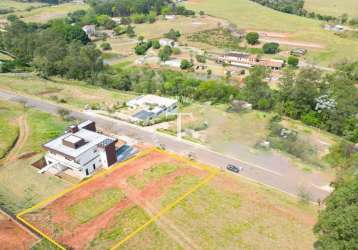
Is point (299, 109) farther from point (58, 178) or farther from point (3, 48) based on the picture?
point (3, 48)

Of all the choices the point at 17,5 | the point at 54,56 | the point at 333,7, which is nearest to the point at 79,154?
the point at 54,56

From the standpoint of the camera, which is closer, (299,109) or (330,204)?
(330,204)

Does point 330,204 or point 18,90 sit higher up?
point 330,204

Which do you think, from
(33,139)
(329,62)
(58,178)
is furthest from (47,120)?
(329,62)

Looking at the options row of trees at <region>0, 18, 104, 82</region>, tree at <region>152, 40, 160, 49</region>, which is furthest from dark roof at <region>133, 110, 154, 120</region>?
tree at <region>152, 40, 160, 49</region>

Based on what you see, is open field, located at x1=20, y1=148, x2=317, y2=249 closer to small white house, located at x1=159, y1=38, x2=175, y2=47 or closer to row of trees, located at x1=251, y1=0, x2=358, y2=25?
small white house, located at x1=159, y1=38, x2=175, y2=47

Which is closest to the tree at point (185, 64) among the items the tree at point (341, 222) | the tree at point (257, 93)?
the tree at point (257, 93)

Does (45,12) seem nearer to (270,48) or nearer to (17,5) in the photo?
(17,5)
